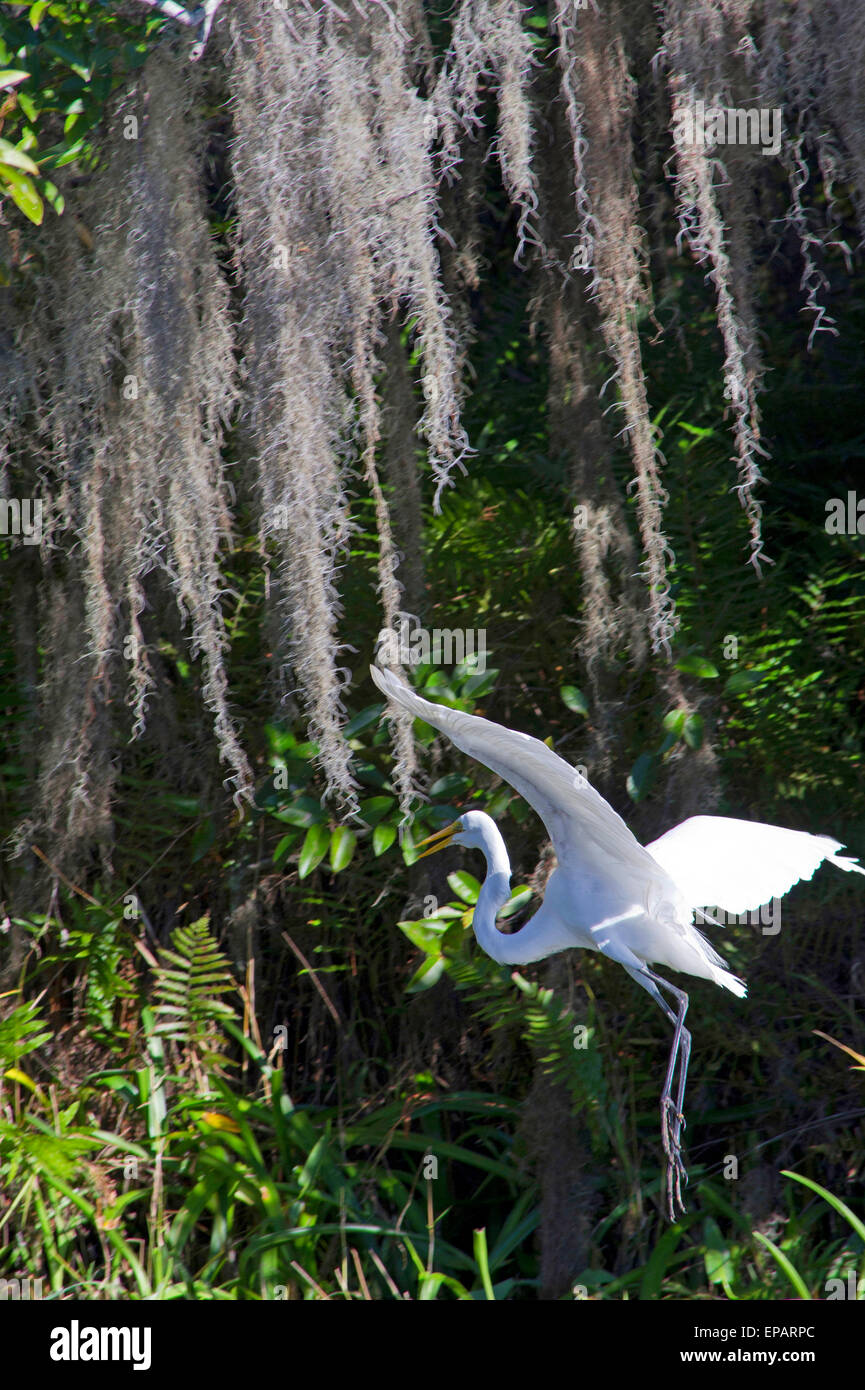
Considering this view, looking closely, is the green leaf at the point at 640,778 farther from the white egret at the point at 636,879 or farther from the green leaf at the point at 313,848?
the green leaf at the point at 313,848

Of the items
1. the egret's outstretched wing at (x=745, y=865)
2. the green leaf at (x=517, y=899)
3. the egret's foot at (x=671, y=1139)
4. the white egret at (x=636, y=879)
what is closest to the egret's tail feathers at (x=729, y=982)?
the white egret at (x=636, y=879)

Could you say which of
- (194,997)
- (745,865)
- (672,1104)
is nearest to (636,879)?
(745,865)

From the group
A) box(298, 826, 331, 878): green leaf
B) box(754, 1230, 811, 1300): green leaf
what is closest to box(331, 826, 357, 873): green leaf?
box(298, 826, 331, 878): green leaf

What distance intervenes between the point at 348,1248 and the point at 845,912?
1.49 metres

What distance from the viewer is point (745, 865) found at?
2.27m

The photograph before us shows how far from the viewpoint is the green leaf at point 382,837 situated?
2.75m

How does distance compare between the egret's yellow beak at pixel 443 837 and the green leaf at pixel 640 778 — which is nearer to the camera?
the egret's yellow beak at pixel 443 837

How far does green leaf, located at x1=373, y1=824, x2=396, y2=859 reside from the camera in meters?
2.75

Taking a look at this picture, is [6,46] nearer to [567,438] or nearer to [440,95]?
[440,95]

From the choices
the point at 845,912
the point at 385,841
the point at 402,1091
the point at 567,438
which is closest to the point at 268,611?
the point at 385,841

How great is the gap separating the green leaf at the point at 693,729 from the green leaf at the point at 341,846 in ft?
2.65

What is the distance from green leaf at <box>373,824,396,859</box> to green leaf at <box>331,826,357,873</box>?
0.22ft

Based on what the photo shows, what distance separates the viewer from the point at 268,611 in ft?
9.36

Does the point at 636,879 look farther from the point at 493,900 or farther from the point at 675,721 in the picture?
the point at 675,721
